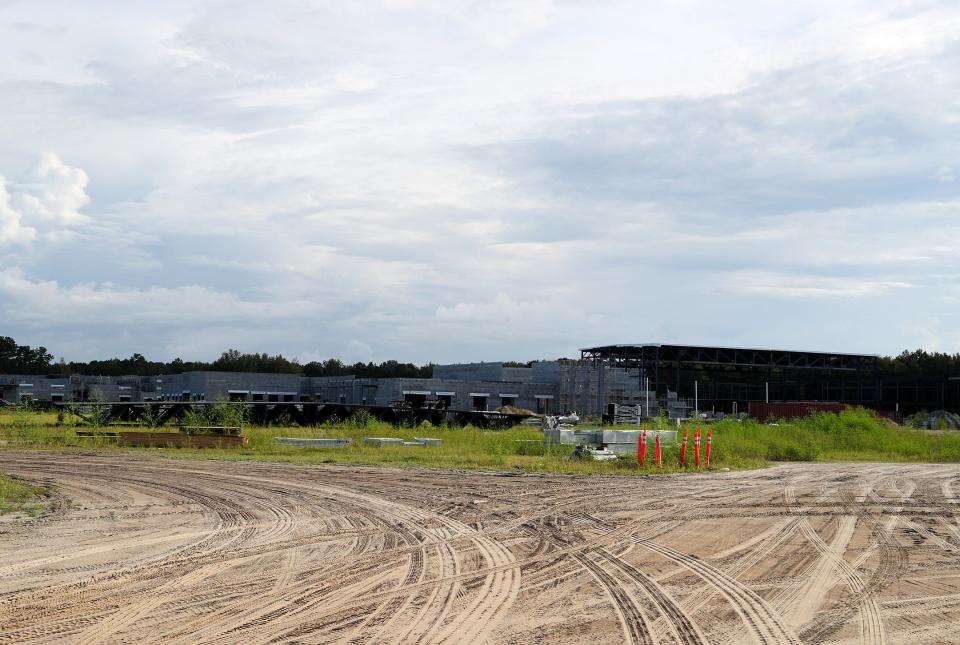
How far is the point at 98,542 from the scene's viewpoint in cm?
1339

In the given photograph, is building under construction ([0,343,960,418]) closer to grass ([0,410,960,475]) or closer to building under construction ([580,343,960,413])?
building under construction ([580,343,960,413])

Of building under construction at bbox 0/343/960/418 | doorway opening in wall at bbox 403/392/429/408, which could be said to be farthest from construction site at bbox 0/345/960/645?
building under construction at bbox 0/343/960/418

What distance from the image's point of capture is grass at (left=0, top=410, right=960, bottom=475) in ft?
98.4

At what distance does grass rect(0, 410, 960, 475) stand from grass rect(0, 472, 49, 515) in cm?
998

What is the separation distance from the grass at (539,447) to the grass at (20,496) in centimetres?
998

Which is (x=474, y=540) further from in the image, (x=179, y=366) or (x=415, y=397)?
(x=179, y=366)

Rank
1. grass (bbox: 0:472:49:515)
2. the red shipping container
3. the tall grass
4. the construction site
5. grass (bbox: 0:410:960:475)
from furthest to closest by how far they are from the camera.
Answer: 1. the red shipping container
2. the tall grass
3. grass (bbox: 0:410:960:475)
4. grass (bbox: 0:472:49:515)
5. the construction site

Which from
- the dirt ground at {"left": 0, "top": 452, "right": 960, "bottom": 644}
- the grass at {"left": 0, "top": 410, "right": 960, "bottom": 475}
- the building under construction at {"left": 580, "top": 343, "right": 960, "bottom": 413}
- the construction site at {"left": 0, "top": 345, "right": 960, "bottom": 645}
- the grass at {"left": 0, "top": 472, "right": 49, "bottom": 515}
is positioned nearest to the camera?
the dirt ground at {"left": 0, "top": 452, "right": 960, "bottom": 644}

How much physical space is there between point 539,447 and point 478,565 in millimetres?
22547

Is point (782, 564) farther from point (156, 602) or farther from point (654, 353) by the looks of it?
point (654, 353)

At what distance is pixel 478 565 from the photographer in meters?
11.7

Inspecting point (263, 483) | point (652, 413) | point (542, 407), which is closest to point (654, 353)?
point (652, 413)

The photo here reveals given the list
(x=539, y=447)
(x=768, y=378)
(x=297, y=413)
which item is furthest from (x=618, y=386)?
(x=539, y=447)

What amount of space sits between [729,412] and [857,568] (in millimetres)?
80727
